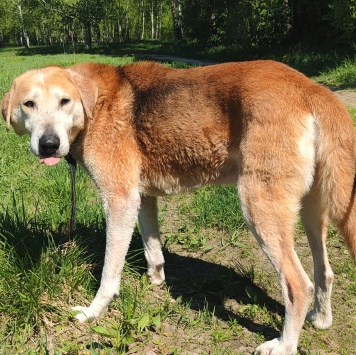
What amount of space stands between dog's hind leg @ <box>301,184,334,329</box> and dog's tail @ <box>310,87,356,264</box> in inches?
12.4

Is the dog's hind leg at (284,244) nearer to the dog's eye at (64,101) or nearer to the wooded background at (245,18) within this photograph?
the dog's eye at (64,101)

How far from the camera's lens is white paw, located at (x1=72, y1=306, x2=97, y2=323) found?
297 cm

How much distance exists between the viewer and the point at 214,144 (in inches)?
115

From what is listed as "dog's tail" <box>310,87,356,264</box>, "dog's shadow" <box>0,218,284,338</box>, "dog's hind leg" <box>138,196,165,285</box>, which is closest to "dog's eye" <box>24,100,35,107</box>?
"dog's shadow" <box>0,218,284,338</box>

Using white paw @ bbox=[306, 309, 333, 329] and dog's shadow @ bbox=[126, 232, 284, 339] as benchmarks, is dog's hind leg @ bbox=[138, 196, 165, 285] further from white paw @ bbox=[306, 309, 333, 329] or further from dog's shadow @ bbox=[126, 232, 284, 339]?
white paw @ bbox=[306, 309, 333, 329]

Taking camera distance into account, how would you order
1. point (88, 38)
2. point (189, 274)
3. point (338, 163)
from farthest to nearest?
point (88, 38)
point (189, 274)
point (338, 163)

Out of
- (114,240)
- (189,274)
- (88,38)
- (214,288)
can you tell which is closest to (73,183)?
(114,240)

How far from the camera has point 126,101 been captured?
3.26 meters

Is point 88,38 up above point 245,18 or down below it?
below

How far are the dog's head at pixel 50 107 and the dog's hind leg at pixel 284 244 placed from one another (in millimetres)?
1296

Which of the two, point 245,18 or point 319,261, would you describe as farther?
point 245,18

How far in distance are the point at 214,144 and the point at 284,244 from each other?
809mm

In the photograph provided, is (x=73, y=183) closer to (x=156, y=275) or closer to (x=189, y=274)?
(x=156, y=275)

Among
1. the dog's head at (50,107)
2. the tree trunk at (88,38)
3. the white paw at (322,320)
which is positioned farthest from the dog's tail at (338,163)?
the tree trunk at (88,38)
